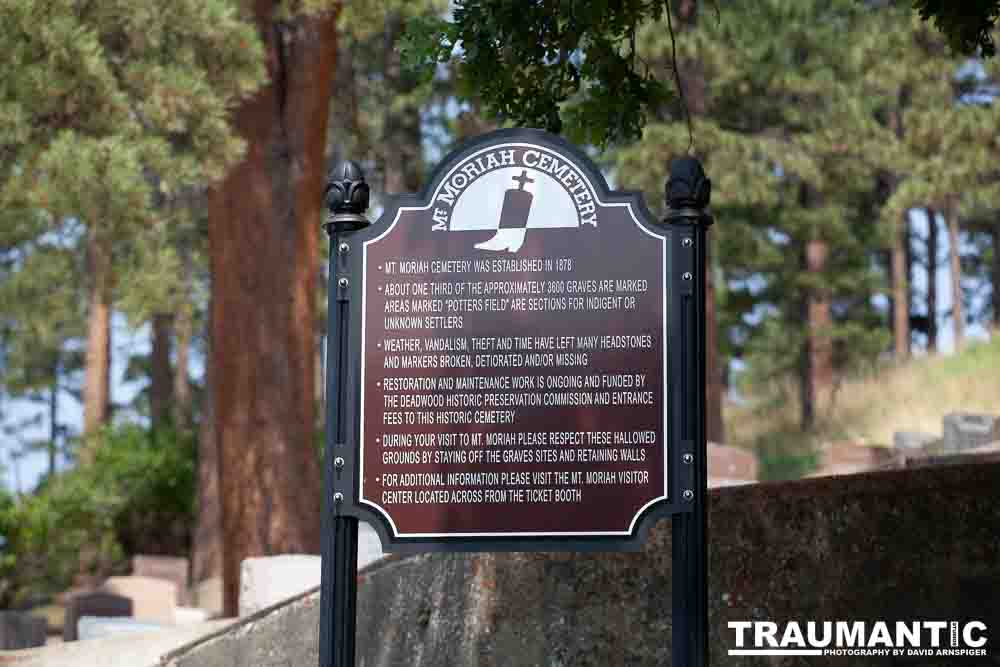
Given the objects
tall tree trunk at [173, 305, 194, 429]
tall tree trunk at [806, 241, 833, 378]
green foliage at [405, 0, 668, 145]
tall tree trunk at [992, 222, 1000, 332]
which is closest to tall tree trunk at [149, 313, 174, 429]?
tall tree trunk at [173, 305, 194, 429]

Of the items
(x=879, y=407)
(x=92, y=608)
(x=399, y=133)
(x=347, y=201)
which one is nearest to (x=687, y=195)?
(x=347, y=201)

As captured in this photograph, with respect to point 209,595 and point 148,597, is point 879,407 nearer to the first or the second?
point 209,595

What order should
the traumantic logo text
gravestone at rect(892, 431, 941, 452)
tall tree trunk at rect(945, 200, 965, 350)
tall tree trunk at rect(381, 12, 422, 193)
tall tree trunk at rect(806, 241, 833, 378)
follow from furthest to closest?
tall tree trunk at rect(806, 241, 833, 378)
tall tree trunk at rect(945, 200, 965, 350)
tall tree trunk at rect(381, 12, 422, 193)
gravestone at rect(892, 431, 941, 452)
the traumantic logo text

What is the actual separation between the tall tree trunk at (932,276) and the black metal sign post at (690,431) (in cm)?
3421

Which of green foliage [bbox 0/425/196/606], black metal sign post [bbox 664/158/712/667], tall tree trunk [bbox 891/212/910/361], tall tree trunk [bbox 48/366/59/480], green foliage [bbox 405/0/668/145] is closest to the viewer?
black metal sign post [bbox 664/158/712/667]

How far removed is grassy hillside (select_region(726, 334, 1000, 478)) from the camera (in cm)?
2023

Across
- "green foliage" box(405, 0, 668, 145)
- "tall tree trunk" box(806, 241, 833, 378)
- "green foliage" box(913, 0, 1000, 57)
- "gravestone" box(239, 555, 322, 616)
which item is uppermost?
"tall tree trunk" box(806, 241, 833, 378)

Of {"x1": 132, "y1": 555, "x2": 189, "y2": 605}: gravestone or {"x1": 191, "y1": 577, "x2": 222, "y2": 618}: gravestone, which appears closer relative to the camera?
{"x1": 191, "y1": 577, "x2": 222, "y2": 618}: gravestone

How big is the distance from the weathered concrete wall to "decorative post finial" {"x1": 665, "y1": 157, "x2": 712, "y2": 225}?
191 centimetres

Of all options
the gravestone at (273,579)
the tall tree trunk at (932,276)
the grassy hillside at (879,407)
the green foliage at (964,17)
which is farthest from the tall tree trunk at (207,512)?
the tall tree trunk at (932,276)

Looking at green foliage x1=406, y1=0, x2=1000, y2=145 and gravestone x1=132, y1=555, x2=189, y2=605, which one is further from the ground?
green foliage x1=406, y1=0, x2=1000, y2=145

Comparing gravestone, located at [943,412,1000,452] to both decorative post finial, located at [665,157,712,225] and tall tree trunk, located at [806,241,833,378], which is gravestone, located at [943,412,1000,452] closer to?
decorative post finial, located at [665,157,712,225]

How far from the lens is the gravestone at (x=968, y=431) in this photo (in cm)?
1330

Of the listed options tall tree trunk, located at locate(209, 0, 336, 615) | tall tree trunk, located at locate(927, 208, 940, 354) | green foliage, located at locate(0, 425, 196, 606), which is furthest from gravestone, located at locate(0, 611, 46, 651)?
tall tree trunk, located at locate(927, 208, 940, 354)
